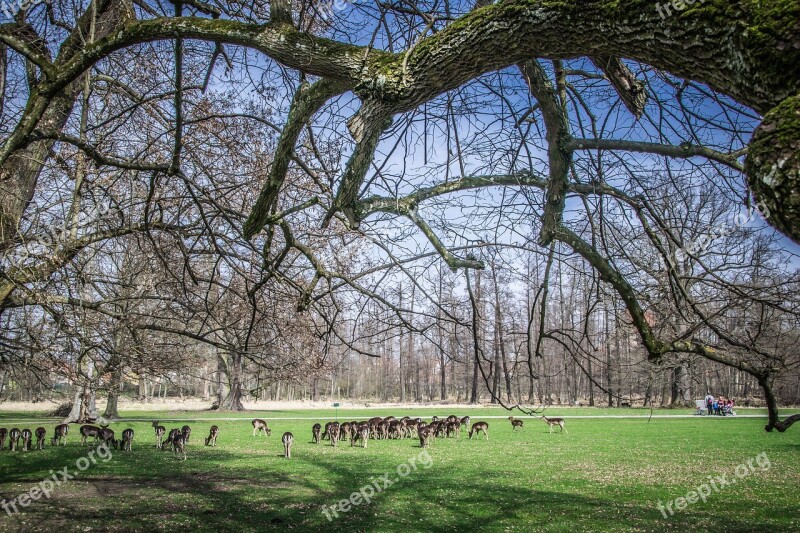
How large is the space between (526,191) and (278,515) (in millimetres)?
7249

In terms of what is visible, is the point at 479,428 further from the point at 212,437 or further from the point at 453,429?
the point at 212,437

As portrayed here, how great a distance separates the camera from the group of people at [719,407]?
30.4 meters

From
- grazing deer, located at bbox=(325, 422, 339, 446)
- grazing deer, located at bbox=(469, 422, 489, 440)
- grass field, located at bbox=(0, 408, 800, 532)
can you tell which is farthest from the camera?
grazing deer, located at bbox=(469, 422, 489, 440)

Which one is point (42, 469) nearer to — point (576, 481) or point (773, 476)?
point (576, 481)

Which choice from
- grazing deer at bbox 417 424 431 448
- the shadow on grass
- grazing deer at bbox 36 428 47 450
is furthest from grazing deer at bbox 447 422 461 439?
grazing deer at bbox 36 428 47 450

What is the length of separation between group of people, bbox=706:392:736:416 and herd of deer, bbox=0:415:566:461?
1281 cm

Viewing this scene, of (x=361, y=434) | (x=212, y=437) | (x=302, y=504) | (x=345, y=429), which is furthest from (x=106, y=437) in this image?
(x=302, y=504)

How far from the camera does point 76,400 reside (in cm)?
2506

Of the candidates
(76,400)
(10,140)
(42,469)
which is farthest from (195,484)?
(76,400)

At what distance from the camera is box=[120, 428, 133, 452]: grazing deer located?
16.7 metres

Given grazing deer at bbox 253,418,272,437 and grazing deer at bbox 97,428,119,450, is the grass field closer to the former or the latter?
grazing deer at bbox 97,428,119,450

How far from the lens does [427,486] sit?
11078 millimetres

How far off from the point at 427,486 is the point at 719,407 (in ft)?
90.5

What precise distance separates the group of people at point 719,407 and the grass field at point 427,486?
12.4 m
